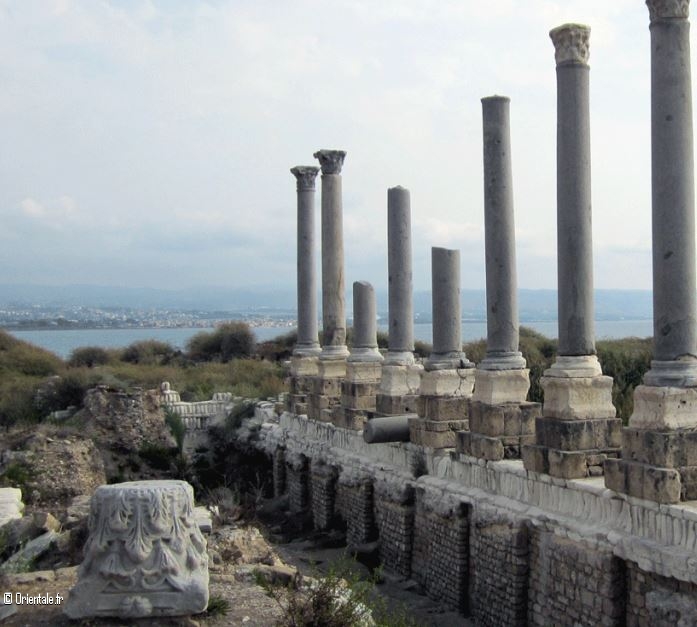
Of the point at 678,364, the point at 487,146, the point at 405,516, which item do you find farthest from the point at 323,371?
the point at 678,364

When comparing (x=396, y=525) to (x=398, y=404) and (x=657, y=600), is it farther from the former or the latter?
(x=657, y=600)

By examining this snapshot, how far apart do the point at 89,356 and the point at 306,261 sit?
1999cm

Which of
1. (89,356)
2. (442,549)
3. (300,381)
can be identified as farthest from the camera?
(89,356)

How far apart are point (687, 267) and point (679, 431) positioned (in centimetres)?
155

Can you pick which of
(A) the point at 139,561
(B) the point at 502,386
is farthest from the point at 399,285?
(A) the point at 139,561

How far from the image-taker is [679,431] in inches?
341

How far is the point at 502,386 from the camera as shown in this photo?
11617 millimetres

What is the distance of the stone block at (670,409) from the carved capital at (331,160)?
35.6 ft

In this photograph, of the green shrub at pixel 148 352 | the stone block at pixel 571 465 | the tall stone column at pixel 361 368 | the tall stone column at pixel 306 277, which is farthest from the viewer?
the green shrub at pixel 148 352

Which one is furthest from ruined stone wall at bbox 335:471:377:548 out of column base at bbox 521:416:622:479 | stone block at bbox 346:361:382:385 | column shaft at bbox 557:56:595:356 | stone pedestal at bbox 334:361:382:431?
column shaft at bbox 557:56:595:356

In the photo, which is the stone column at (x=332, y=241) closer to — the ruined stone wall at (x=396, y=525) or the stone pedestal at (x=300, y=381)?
the stone pedestal at (x=300, y=381)

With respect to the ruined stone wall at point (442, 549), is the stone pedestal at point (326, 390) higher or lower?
higher

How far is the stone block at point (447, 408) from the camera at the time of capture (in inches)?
505

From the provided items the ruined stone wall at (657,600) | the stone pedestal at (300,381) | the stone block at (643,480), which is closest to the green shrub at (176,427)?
the stone pedestal at (300,381)
